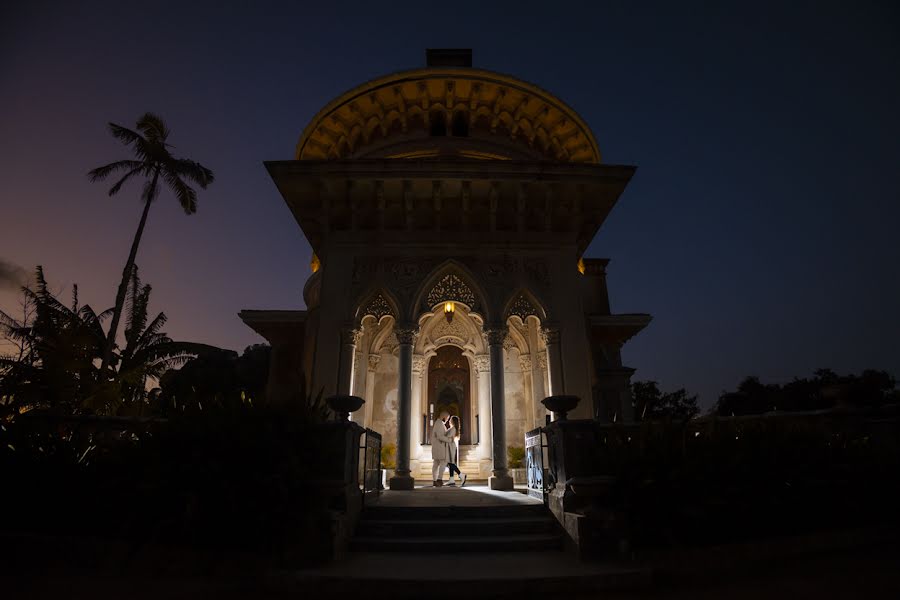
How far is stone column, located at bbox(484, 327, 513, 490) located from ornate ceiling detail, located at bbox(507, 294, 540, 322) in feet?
1.96

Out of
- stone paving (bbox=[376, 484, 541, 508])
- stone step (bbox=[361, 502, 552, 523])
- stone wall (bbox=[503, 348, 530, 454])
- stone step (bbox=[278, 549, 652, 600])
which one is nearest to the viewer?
stone step (bbox=[278, 549, 652, 600])

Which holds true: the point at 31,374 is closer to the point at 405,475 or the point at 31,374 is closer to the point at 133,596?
the point at 405,475

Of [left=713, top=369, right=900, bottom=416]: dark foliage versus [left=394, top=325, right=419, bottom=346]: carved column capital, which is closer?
[left=394, top=325, right=419, bottom=346]: carved column capital

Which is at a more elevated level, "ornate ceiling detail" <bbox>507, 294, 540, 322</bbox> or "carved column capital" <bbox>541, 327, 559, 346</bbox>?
"ornate ceiling detail" <bbox>507, 294, 540, 322</bbox>

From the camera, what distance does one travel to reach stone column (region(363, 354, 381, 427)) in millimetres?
12984

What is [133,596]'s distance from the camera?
4266 mm

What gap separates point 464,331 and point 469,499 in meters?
7.05

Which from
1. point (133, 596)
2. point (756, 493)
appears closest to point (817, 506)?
point (756, 493)

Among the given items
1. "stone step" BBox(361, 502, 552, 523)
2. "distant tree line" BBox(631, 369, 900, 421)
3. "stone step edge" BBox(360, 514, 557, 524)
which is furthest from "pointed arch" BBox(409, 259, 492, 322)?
"distant tree line" BBox(631, 369, 900, 421)

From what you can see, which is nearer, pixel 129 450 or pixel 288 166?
pixel 129 450

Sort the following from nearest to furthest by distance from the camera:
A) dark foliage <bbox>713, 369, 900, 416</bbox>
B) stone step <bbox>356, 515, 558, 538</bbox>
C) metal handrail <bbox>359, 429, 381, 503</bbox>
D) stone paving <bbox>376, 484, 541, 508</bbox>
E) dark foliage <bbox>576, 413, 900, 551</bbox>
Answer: dark foliage <bbox>576, 413, 900, 551</bbox> < stone step <bbox>356, 515, 558, 538</bbox> < stone paving <bbox>376, 484, 541, 508</bbox> < metal handrail <bbox>359, 429, 381, 503</bbox> < dark foliage <bbox>713, 369, 900, 416</bbox>

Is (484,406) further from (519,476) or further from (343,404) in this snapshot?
(343,404)

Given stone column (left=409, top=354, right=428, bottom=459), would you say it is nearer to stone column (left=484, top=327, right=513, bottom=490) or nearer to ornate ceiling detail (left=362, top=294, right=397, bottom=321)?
ornate ceiling detail (left=362, top=294, right=397, bottom=321)

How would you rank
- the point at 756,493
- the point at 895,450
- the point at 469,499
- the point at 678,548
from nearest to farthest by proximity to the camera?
the point at 678,548 < the point at 756,493 < the point at 895,450 < the point at 469,499
